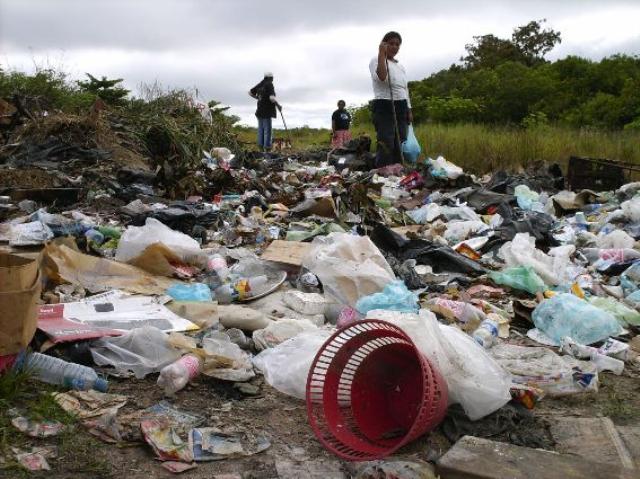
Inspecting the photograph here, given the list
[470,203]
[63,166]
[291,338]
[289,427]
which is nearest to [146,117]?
[63,166]

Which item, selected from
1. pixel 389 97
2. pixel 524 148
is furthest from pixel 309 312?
pixel 524 148

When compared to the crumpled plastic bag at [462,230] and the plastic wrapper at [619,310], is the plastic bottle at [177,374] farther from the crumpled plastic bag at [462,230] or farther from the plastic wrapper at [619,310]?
the crumpled plastic bag at [462,230]

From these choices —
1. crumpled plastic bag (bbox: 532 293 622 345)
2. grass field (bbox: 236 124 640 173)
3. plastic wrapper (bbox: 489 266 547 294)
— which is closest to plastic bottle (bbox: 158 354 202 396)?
crumpled plastic bag (bbox: 532 293 622 345)

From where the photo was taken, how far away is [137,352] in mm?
2559

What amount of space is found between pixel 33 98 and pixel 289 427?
7718mm

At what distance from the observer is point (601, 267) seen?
4.27m

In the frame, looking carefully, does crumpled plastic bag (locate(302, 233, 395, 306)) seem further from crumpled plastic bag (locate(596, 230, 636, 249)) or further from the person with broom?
the person with broom

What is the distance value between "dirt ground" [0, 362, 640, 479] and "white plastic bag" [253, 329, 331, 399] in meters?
0.04

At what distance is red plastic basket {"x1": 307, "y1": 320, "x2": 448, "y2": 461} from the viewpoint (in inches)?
81.9

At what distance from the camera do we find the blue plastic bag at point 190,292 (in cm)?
342

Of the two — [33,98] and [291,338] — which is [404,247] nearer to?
[291,338]

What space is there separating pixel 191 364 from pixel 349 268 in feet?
4.11

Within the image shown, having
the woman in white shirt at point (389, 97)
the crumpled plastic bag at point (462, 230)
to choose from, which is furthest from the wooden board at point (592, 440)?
the woman in white shirt at point (389, 97)

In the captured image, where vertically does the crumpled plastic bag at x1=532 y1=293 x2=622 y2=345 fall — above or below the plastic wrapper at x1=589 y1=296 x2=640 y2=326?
above
